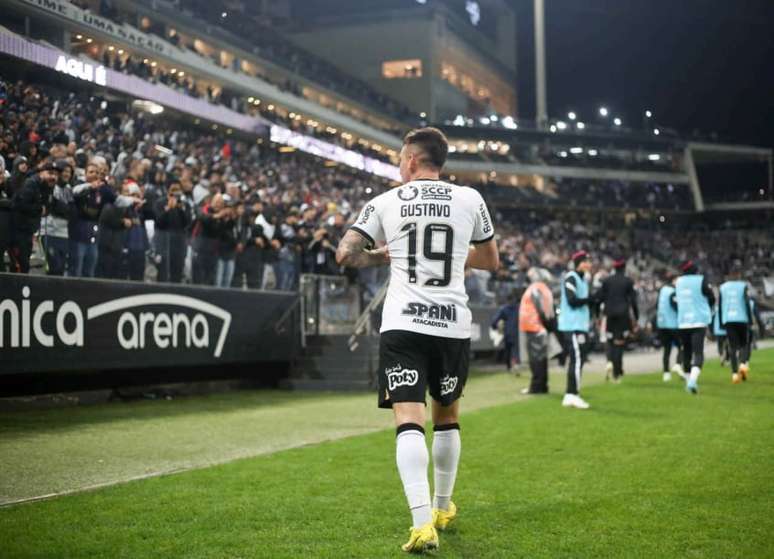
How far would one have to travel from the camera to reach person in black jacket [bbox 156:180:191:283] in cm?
1417

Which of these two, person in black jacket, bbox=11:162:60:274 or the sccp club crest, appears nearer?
the sccp club crest

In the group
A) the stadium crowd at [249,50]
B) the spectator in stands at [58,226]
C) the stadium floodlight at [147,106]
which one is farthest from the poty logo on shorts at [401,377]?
the stadium floodlight at [147,106]

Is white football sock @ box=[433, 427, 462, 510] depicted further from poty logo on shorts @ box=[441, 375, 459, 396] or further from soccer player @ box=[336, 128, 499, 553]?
poty logo on shorts @ box=[441, 375, 459, 396]

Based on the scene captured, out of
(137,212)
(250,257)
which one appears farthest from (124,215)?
(250,257)

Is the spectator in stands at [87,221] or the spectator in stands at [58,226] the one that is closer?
the spectator in stands at [58,226]

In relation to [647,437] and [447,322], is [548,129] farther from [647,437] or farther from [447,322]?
[447,322]

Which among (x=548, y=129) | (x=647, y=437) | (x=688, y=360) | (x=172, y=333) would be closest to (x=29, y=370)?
(x=172, y=333)

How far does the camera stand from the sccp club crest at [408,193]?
4797 millimetres

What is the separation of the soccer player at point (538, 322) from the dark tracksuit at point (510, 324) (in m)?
6.08

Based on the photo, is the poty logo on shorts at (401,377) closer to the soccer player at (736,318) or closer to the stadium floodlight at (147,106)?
the soccer player at (736,318)

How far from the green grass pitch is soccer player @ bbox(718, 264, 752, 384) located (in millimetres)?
7069

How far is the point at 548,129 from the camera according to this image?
69.1 metres

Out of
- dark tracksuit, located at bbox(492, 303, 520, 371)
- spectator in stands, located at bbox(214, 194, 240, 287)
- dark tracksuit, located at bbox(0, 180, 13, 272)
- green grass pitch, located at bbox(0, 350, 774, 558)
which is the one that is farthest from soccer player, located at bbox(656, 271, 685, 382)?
dark tracksuit, located at bbox(0, 180, 13, 272)

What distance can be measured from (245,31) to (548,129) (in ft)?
99.0
